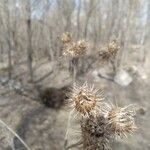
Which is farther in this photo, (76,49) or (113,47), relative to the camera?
(113,47)

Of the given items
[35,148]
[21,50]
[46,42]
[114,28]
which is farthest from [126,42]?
[35,148]

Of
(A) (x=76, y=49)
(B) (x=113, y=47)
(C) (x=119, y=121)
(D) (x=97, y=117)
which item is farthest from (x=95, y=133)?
(B) (x=113, y=47)

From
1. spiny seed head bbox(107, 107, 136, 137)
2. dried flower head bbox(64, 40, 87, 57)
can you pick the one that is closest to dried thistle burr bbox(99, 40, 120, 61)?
dried flower head bbox(64, 40, 87, 57)

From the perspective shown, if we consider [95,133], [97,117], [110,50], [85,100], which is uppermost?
[110,50]

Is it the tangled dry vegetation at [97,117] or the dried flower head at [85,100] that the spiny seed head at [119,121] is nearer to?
the tangled dry vegetation at [97,117]

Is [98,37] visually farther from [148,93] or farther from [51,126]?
[51,126]

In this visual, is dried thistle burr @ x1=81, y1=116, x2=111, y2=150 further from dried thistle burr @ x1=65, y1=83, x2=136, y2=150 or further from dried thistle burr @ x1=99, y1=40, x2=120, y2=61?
dried thistle burr @ x1=99, y1=40, x2=120, y2=61

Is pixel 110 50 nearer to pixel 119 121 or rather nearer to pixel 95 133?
pixel 119 121
